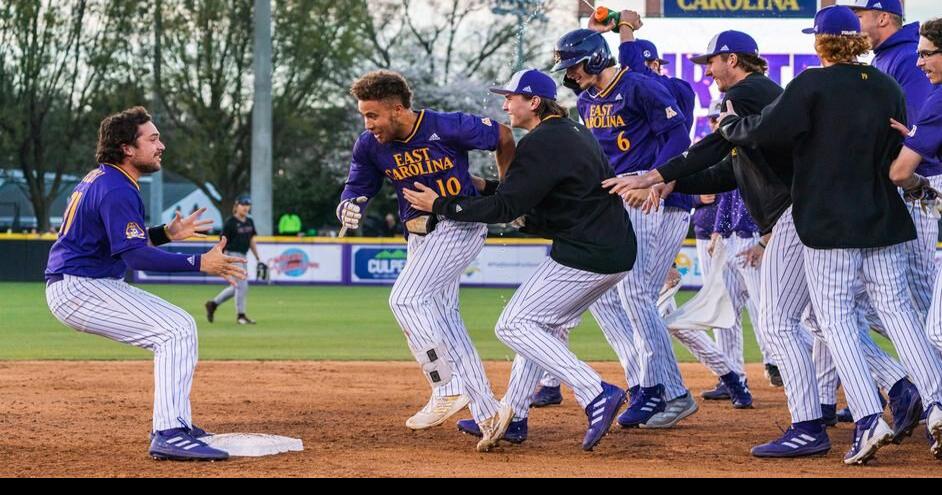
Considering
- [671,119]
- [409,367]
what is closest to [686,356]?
[409,367]

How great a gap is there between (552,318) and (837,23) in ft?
6.61

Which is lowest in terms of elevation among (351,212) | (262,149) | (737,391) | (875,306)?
(737,391)

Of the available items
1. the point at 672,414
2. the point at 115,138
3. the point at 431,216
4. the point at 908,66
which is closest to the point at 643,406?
the point at 672,414

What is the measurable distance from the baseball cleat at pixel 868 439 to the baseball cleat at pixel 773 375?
405 centimetres

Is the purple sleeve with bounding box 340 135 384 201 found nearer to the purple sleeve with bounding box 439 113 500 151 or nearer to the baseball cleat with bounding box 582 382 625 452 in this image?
the purple sleeve with bounding box 439 113 500 151

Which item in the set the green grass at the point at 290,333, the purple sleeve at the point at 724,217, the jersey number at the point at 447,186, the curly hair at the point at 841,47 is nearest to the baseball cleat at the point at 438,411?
the jersey number at the point at 447,186

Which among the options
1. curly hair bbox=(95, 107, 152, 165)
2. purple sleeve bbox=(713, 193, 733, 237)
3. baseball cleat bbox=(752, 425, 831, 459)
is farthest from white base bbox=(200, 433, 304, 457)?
purple sleeve bbox=(713, 193, 733, 237)

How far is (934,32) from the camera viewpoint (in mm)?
6207

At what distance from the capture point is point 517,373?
7219 mm

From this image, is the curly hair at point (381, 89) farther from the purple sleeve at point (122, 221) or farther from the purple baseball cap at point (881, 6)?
the purple baseball cap at point (881, 6)

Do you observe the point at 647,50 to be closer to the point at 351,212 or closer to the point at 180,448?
the point at 351,212

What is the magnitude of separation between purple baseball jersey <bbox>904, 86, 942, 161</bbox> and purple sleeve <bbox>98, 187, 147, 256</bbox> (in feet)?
11.7

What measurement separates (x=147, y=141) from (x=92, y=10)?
37.3m

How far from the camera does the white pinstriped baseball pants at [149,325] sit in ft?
21.0
